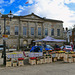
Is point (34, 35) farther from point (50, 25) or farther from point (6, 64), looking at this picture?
point (6, 64)

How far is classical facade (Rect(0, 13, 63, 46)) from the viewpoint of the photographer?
31984 mm

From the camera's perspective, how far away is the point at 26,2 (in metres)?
19.3

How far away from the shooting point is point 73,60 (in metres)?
11.1

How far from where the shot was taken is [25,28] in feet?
109

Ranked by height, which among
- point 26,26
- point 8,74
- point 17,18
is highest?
point 17,18

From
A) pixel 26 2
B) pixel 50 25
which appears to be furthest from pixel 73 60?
pixel 50 25

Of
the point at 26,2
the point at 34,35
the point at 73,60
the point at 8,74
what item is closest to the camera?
the point at 8,74

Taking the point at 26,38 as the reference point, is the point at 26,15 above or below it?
above

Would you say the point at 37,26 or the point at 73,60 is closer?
the point at 73,60

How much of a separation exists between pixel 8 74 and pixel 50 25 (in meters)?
30.4

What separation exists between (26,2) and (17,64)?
12.7 m

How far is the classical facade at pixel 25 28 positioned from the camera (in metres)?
32.0

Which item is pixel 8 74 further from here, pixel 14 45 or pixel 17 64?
pixel 14 45

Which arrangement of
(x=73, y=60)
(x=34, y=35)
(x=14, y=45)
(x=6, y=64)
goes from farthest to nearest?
1. (x=34, y=35)
2. (x=14, y=45)
3. (x=73, y=60)
4. (x=6, y=64)
